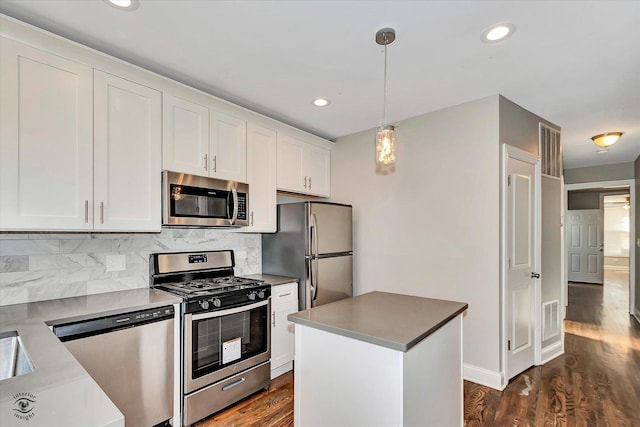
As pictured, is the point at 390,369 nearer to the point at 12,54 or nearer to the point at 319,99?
the point at 319,99

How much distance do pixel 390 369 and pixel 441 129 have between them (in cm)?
246

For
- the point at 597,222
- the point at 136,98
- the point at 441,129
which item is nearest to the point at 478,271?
the point at 441,129

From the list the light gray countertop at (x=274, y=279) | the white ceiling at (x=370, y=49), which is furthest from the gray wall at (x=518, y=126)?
the light gray countertop at (x=274, y=279)

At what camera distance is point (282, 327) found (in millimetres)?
3008

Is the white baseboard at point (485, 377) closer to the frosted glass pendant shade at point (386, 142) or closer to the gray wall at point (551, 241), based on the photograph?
the gray wall at point (551, 241)

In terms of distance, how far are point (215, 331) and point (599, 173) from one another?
6.68 m

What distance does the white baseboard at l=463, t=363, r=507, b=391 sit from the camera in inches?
109

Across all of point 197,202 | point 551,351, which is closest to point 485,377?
point 551,351

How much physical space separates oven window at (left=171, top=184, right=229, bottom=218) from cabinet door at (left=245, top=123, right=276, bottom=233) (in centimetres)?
33

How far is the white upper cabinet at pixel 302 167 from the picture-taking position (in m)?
3.44

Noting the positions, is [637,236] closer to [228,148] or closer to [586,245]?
[586,245]

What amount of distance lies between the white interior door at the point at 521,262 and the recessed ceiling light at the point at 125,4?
3.02 meters

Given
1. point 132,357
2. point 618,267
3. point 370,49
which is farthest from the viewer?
point 618,267

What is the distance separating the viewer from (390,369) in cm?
144
